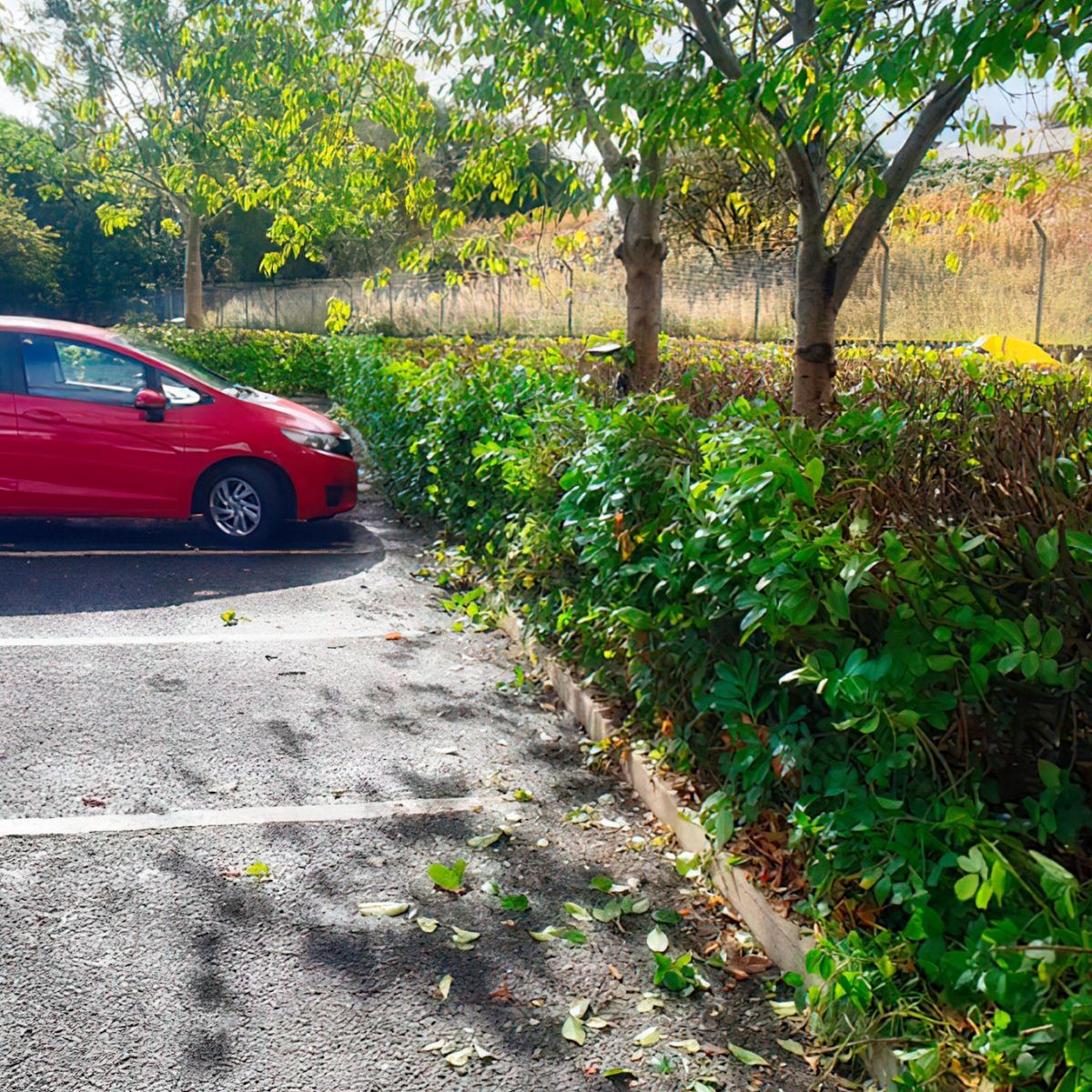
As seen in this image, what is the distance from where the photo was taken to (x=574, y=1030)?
3037 mm

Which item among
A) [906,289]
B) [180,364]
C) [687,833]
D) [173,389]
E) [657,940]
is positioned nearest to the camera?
[657,940]

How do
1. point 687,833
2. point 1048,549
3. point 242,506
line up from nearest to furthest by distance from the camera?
point 1048,549
point 687,833
point 242,506

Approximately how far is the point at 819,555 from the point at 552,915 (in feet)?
4.72

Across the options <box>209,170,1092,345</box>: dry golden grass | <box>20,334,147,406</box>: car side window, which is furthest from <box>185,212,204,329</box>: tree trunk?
<box>20,334,147,406</box>: car side window

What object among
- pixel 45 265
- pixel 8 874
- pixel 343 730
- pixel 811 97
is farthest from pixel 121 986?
pixel 45 265

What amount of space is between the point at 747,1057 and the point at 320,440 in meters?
7.50

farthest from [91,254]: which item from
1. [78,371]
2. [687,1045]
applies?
[687,1045]

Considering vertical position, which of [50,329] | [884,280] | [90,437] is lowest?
[90,437]

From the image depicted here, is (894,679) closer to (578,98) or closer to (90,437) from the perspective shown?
(578,98)

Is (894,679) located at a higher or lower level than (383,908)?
higher

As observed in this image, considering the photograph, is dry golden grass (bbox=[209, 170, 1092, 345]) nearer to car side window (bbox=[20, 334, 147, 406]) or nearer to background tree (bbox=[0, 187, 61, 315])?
car side window (bbox=[20, 334, 147, 406])

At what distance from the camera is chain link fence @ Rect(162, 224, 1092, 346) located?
746 inches

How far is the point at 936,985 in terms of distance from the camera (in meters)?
2.76

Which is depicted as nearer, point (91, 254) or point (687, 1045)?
point (687, 1045)
